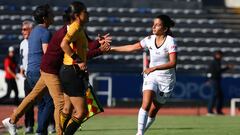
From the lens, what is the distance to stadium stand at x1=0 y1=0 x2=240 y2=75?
35812mm

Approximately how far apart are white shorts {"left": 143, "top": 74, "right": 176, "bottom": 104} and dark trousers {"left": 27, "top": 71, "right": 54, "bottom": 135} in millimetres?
1482

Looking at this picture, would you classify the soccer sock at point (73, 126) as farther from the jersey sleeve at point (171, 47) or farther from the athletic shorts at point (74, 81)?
the jersey sleeve at point (171, 47)

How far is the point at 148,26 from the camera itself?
3706 centimetres

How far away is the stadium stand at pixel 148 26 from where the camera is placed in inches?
1410

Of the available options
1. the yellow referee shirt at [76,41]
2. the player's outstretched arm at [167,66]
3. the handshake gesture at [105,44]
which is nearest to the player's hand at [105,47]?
the handshake gesture at [105,44]

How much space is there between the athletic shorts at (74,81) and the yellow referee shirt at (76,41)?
0.13 metres

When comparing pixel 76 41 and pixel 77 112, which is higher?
pixel 76 41

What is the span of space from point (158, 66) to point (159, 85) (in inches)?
15.6

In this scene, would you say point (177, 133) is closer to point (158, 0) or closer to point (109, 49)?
point (109, 49)

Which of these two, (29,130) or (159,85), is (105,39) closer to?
(159,85)

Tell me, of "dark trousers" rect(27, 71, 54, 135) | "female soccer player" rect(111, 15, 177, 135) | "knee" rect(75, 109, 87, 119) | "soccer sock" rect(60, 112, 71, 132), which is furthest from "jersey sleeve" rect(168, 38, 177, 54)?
"knee" rect(75, 109, 87, 119)

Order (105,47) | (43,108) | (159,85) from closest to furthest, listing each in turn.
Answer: (105,47) → (159,85) → (43,108)

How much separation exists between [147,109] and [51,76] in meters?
1.56

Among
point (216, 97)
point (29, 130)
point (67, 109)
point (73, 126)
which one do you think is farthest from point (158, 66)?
point (216, 97)
